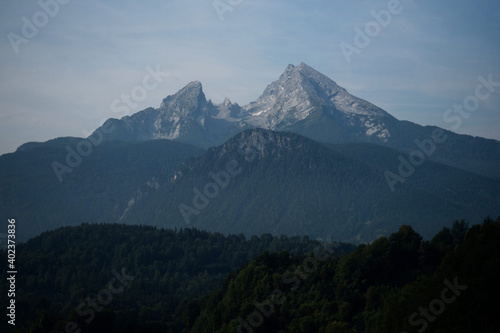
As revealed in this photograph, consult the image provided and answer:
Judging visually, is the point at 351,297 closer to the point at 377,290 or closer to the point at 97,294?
the point at 377,290

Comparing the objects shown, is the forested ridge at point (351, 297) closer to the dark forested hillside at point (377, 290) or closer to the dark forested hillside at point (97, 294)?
the dark forested hillside at point (377, 290)

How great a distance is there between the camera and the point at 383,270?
9450 centimetres

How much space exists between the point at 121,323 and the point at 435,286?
2357 inches

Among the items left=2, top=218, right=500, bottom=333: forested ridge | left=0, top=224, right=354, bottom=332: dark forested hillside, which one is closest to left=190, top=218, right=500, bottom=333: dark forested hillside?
left=2, top=218, right=500, bottom=333: forested ridge

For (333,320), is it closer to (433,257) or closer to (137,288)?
(433,257)

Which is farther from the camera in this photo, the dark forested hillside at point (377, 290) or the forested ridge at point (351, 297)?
the forested ridge at point (351, 297)

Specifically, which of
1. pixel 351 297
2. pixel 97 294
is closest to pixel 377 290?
pixel 351 297

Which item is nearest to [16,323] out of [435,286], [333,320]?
[333,320]

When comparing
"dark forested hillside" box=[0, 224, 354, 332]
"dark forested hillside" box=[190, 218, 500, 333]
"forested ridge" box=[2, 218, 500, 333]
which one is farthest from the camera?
"dark forested hillside" box=[0, 224, 354, 332]

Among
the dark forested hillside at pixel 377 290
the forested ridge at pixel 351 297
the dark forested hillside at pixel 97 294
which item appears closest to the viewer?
the dark forested hillside at pixel 377 290

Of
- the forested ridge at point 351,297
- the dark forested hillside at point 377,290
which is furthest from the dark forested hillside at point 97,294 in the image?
the dark forested hillside at point 377,290

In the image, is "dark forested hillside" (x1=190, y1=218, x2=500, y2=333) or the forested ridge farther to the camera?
the forested ridge

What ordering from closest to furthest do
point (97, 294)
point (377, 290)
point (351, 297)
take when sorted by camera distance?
point (377, 290), point (351, 297), point (97, 294)

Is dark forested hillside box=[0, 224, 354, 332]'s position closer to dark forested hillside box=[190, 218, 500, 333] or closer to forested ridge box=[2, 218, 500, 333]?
forested ridge box=[2, 218, 500, 333]
